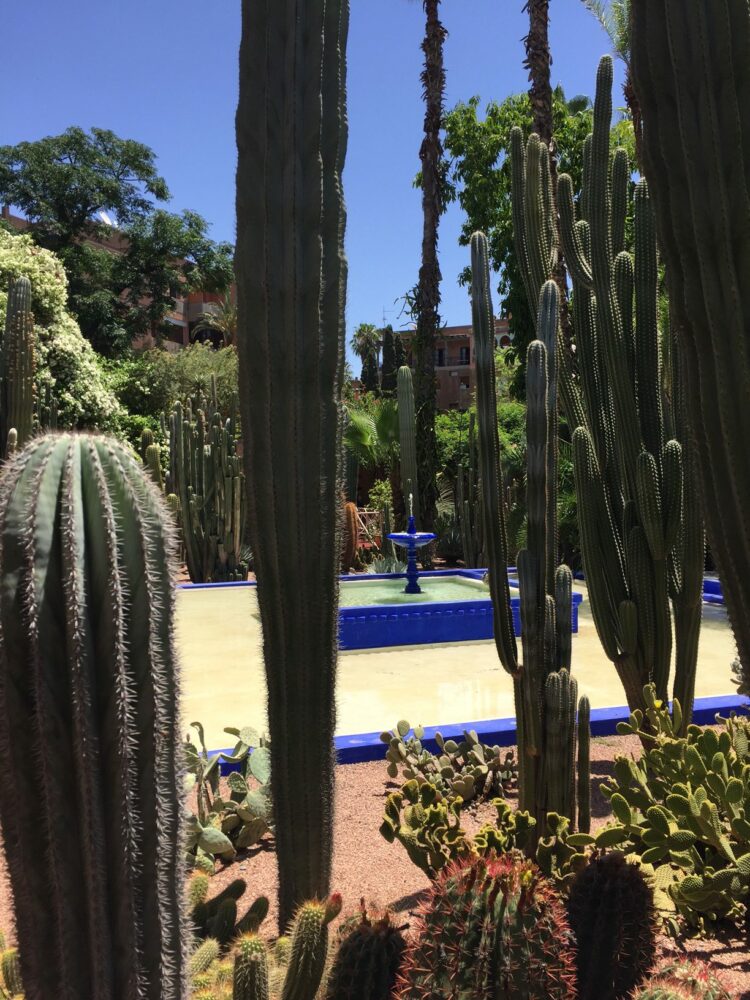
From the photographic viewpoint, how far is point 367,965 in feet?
6.68

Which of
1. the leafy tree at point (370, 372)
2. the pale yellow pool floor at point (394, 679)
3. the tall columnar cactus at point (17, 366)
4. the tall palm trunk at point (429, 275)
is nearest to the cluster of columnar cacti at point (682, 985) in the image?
the pale yellow pool floor at point (394, 679)

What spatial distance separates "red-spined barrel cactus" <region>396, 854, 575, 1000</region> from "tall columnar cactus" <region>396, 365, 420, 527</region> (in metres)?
12.6

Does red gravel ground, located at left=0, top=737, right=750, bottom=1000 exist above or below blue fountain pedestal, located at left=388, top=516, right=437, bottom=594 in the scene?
below

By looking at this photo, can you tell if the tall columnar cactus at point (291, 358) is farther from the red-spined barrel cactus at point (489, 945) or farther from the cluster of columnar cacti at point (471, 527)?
the cluster of columnar cacti at point (471, 527)

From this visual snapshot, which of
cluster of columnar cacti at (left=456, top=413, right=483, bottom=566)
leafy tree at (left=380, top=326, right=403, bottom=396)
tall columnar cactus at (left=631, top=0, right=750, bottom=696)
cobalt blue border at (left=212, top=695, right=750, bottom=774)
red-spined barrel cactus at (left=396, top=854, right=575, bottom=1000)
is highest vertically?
leafy tree at (left=380, top=326, right=403, bottom=396)

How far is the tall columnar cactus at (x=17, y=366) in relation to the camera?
9.60 metres

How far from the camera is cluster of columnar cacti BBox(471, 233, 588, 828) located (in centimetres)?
326

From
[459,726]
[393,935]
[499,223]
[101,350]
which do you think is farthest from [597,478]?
[101,350]

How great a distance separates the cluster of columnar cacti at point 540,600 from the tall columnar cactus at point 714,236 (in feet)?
3.31

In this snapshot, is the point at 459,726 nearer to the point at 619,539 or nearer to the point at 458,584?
the point at 619,539

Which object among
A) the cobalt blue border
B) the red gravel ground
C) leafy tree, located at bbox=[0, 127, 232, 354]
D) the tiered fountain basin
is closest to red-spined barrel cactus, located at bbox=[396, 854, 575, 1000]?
the red gravel ground

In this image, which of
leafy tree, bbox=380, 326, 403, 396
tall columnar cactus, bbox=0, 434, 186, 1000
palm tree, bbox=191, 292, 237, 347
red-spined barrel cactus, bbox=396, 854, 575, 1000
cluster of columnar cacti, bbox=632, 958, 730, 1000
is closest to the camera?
tall columnar cactus, bbox=0, 434, 186, 1000

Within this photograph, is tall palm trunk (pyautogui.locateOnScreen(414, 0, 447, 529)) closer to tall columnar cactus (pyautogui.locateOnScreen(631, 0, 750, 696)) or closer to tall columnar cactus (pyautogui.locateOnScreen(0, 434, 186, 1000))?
tall columnar cactus (pyautogui.locateOnScreen(631, 0, 750, 696))

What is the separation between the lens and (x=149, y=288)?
30.8 meters
